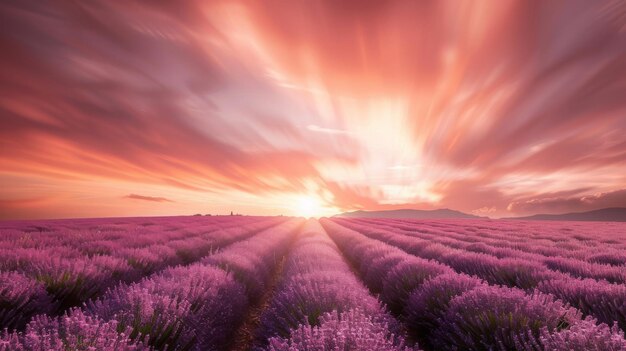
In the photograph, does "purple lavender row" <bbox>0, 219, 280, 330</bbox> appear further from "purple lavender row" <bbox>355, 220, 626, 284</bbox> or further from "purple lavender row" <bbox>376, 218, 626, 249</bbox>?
"purple lavender row" <bbox>376, 218, 626, 249</bbox>

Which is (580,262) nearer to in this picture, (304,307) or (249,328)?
(304,307)

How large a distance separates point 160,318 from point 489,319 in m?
2.90

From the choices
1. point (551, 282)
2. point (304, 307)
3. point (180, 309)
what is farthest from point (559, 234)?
point (180, 309)

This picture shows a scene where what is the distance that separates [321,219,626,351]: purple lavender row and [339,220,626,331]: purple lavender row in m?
0.33

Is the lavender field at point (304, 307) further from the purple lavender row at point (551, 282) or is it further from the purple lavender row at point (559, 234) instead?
the purple lavender row at point (559, 234)

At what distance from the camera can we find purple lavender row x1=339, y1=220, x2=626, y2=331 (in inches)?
136

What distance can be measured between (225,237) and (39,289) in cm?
880

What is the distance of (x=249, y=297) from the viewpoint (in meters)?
5.63

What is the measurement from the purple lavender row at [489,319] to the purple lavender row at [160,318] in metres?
2.41

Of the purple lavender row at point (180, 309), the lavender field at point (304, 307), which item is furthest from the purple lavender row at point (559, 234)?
the purple lavender row at point (180, 309)

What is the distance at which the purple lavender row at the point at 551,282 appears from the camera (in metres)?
3.45

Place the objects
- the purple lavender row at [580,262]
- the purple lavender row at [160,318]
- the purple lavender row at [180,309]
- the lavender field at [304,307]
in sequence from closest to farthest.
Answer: the purple lavender row at [160,318]
the lavender field at [304,307]
the purple lavender row at [180,309]
the purple lavender row at [580,262]

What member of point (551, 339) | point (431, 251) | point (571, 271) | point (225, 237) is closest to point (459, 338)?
point (551, 339)

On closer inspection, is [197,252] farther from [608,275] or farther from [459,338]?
[608,275]
